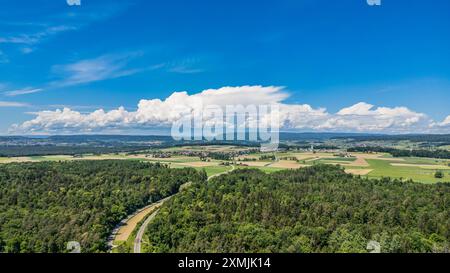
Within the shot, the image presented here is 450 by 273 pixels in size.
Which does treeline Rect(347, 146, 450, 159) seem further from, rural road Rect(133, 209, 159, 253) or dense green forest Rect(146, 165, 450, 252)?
rural road Rect(133, 209, 159, 253)

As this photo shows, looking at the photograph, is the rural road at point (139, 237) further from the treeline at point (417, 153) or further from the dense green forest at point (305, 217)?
the treeline at point (417, 153)

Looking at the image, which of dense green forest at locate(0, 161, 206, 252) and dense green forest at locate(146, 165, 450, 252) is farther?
dense green forest at locate(0, 161, 206, 252)

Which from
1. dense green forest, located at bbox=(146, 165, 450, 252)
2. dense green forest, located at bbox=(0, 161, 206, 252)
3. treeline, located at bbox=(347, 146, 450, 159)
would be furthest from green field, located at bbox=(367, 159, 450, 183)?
dense green forest, located at bbox=(0, 161, 206, 252)

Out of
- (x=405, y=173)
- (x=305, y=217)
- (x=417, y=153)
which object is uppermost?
(x=417, y=153)


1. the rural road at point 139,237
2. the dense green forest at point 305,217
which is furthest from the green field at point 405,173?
the rural road at point 139,237

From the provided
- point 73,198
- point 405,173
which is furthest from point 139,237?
point 405,173

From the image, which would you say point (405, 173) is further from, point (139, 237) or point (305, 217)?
point (139, 237)
